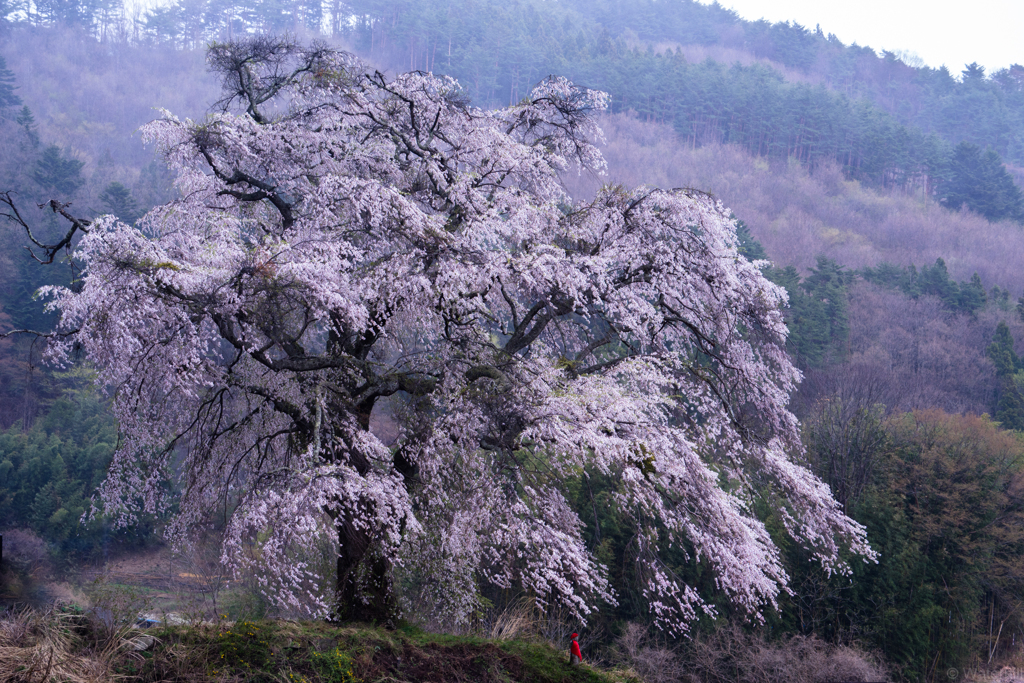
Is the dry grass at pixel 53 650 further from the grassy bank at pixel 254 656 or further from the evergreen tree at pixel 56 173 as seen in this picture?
the evergreen tree at pixel 56 173

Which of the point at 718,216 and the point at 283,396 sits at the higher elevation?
the point at 718,216

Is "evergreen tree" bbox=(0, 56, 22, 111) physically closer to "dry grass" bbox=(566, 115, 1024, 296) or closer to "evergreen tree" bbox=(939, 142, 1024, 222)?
"dry grass" bbox=(566, 115, 1024, 296)

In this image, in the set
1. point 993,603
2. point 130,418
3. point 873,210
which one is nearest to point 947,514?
point 993,603

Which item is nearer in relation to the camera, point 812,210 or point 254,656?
point 254,656

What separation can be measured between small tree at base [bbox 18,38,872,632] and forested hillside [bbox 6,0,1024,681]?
261 centimetres

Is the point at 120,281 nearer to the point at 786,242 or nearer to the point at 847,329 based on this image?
the point at 847,329

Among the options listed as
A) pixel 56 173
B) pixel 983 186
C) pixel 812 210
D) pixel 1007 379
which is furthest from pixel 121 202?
pixel 983 186

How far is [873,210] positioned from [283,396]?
2029 inches

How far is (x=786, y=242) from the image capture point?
156 feet

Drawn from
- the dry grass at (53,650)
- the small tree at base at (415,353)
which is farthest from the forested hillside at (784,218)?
the dry grass at (53,650)

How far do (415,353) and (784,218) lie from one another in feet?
154

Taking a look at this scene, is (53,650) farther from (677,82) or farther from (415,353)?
(677,82)

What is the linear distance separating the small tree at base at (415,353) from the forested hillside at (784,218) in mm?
2607

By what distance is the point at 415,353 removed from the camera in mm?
8594
